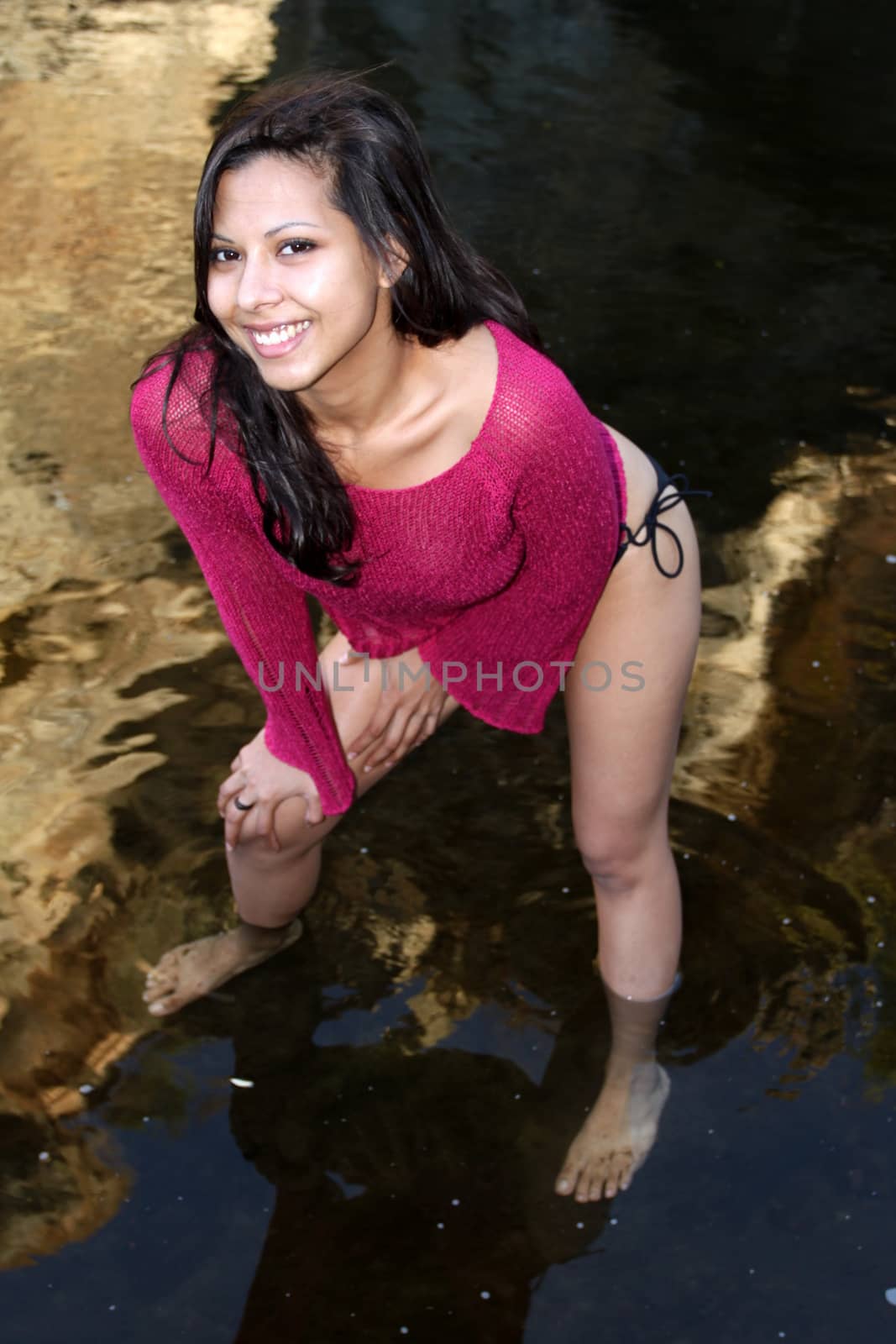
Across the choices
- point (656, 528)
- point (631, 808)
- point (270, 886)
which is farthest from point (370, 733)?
point (656, 528)

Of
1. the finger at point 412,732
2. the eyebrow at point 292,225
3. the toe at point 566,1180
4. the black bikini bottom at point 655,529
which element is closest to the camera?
the eyebrow at point 292,225

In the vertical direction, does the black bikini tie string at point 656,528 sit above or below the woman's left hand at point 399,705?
above

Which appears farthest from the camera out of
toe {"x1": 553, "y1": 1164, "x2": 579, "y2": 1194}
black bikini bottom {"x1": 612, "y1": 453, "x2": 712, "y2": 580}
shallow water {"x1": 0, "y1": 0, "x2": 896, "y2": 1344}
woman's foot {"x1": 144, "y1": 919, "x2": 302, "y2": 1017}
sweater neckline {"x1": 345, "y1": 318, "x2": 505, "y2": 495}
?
woman's foot {"x1": 144, "y1": 919, "x2": 302, "y2": 1017}

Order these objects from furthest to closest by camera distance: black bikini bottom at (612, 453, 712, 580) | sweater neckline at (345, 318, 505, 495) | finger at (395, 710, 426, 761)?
1. finger at (395, 710, 426, 761)
2. black bikini bottom at (612, 453, 712, 580)
3. sweater neckline at (345, 318, 505, 495)

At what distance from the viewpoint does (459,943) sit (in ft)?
8.72

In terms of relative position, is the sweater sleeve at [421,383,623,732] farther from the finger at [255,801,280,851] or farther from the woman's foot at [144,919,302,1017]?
the woman's foot at [144,919,302,1017]

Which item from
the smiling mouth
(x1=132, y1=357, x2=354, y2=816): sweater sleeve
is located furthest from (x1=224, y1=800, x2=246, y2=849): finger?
the smiling mouth

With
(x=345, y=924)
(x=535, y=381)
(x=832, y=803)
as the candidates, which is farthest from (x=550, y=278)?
(x=535, y=381)

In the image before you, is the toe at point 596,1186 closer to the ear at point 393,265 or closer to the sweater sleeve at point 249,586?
the sweater sleeve at point 249,586

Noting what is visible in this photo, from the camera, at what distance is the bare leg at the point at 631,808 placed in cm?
202

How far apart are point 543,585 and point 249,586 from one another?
0.42 metres

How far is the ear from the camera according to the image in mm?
1724

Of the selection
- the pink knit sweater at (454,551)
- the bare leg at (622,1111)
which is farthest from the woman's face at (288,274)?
the bare leg at (622,1111)

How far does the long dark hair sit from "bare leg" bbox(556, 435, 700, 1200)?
34 cm
